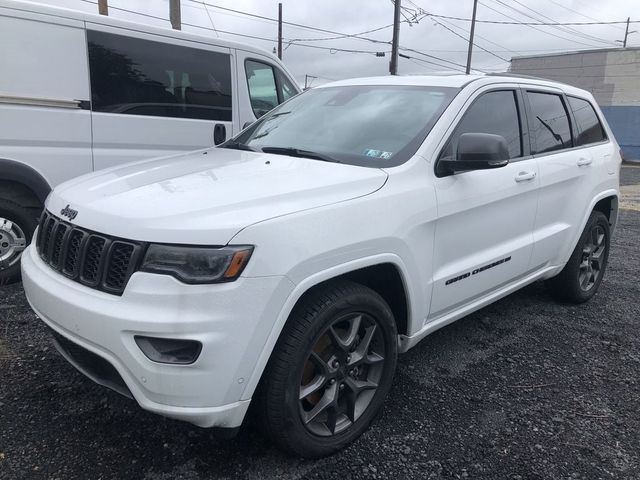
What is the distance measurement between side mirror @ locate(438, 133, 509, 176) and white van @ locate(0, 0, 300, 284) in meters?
3.52

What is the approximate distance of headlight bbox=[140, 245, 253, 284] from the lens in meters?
2.03

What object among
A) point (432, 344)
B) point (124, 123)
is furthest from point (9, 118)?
point (432, 344)

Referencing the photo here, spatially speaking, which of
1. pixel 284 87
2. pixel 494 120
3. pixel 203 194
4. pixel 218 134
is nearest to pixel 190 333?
pixel 203 194

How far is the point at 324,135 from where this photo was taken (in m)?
3.25

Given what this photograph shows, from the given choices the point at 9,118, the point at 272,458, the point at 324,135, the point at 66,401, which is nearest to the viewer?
the point at 272,458

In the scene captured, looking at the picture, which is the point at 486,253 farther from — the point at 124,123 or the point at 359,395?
the point at 124,123

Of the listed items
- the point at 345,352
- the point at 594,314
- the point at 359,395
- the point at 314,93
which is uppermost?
the point at 314,93

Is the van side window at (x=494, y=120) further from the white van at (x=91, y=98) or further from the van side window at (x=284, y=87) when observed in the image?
the van side window at (x=284, y=87)

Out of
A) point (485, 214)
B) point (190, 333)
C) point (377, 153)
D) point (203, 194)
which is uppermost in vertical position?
point (377, 153)

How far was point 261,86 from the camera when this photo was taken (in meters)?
6.48

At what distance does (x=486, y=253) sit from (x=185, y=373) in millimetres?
2038

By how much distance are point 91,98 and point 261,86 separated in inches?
85.5

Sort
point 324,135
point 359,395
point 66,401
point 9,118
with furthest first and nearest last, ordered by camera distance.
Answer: point 9,118
point 324,135
point 66,401
point 359,395

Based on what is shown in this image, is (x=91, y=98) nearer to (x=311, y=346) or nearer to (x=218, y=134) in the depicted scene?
(x=218, y=134)
